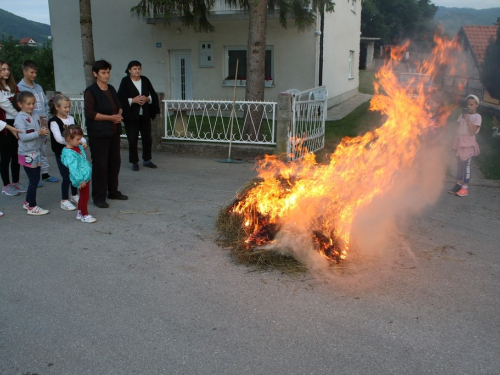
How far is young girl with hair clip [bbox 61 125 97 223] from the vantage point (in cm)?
566

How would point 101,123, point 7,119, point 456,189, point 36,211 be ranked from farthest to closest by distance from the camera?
1. point 456,189
2. point 7,119
3. point 101,123
4. point 36,211

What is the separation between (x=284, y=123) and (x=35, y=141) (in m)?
4.88

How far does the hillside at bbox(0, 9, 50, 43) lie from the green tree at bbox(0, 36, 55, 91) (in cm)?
5986

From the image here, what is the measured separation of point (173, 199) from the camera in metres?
6.98

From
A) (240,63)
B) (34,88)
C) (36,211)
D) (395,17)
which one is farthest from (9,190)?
(395,17)

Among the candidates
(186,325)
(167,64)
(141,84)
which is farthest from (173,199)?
(167,64)

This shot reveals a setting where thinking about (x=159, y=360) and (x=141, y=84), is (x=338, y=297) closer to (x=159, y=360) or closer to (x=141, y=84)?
(x=159, y=360)

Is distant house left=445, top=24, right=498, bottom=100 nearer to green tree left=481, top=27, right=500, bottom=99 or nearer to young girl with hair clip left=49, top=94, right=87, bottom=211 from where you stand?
green tree left=481, top=27, right=500, bottom=99

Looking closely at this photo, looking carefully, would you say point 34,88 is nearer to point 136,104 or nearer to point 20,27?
point 136,104

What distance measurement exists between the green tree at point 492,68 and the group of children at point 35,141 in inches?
599

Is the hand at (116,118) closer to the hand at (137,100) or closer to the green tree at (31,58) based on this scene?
the hand at (137,100)

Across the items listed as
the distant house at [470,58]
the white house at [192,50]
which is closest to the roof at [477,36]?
the distant house at [470,58]

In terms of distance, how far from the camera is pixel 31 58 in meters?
25.9

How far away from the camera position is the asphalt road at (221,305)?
3139 millimetres
